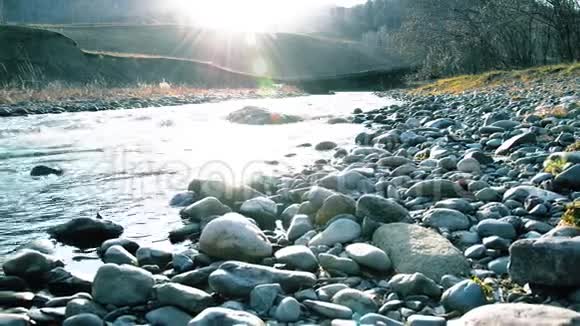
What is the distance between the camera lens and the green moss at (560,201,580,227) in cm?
328

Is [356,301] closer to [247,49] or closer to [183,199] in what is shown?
[183,199]

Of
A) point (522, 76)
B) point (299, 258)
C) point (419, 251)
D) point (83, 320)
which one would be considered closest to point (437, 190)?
point (419, 251)

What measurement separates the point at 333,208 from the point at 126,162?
4928 millimetres

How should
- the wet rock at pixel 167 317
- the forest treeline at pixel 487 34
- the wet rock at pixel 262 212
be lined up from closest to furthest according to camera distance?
the wet rock at pixel 167 317 < the wet rock at pixel 262 212 < the forest treeline at pixel 487 34

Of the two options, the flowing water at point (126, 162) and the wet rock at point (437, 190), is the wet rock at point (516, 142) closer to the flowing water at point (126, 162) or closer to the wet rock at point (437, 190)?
the wet rock at point (437, 190)

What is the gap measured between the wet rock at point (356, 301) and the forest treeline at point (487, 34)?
25.3m

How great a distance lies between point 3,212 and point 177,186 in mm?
1915

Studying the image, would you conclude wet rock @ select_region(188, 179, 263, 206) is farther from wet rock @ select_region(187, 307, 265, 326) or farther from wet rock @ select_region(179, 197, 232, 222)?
Result: wet rock @ select_region(187, 307, 265, 326)

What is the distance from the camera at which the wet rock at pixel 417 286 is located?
107 inches

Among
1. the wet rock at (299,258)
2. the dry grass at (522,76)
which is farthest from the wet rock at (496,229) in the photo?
the dry grass at (522,76)

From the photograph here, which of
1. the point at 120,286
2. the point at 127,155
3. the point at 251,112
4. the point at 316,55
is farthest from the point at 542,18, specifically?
the point at 316,55

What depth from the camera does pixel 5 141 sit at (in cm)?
1048

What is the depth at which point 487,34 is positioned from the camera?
31188 mm

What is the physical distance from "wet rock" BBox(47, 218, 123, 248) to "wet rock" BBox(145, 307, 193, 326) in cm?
154
